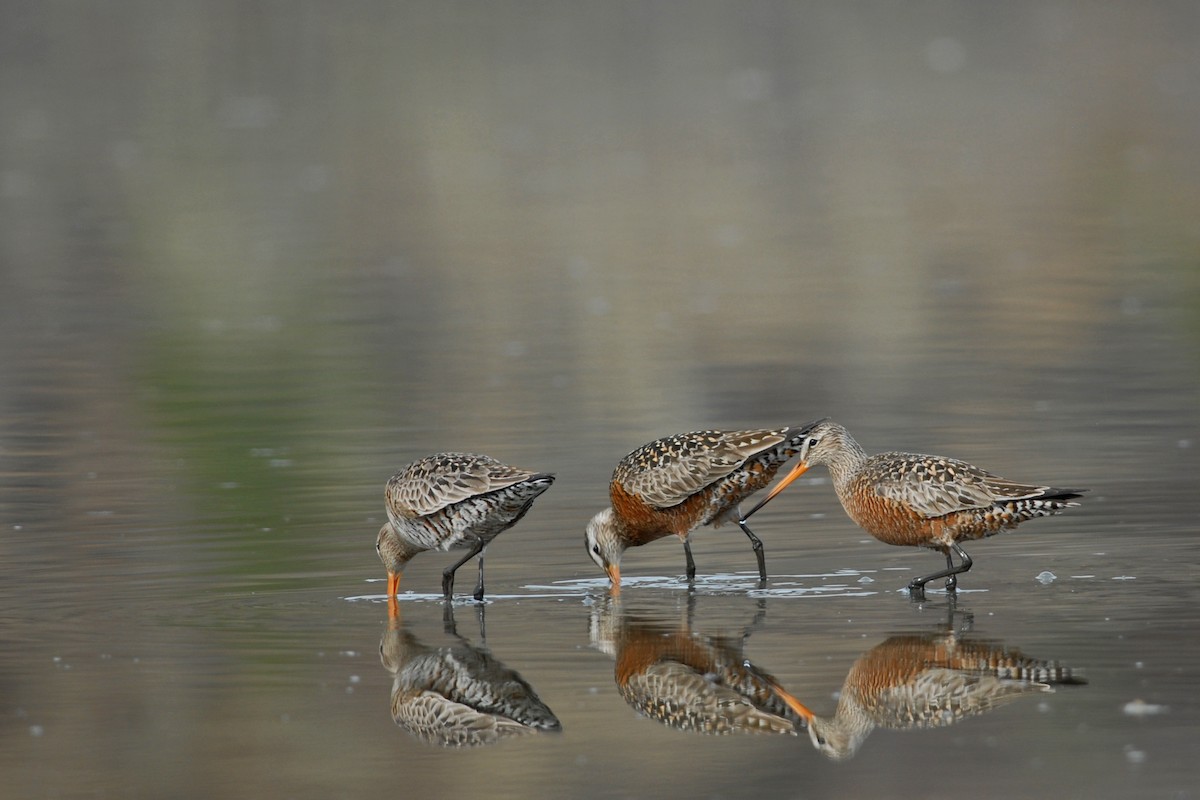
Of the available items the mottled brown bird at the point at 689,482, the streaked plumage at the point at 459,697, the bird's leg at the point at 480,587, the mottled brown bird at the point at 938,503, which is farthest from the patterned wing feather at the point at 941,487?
the streaked plumage at the point at 459,697

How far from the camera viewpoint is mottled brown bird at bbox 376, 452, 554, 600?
1071 centimetres

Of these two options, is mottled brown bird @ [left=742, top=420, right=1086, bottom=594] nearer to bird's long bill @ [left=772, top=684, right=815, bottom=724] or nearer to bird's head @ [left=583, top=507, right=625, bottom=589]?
bird's head @ [left=583, top=507, right=625, bottom=589]

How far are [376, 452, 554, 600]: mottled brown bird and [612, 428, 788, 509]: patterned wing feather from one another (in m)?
0.83

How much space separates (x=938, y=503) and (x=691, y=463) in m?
1.55

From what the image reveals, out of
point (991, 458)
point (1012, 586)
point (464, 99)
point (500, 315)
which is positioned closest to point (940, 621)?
point (1012, 586)

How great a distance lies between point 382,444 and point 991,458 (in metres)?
4.17

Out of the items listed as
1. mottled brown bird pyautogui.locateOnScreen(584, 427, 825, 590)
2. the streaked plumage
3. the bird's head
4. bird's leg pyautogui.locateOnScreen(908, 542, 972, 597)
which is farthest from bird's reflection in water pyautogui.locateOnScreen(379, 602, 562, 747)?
bird's leg pyautogui.locateOnScreen(908, 542, 972, 597)

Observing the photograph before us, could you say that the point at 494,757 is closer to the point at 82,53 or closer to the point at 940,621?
the point at 940,621

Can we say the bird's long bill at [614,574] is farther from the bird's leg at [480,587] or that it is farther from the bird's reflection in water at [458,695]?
the bird's reflection in water at [458,695]

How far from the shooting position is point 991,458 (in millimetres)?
13625

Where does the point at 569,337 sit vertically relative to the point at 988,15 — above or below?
below

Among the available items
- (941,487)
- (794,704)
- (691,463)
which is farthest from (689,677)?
(691,463)

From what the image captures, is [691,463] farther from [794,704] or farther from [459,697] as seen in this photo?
[794,704]

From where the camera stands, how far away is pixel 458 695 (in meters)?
8.70
